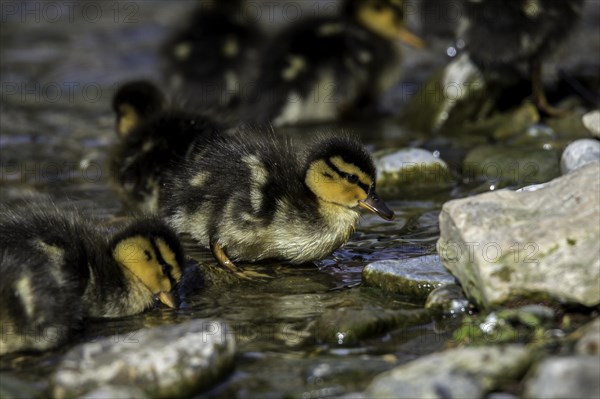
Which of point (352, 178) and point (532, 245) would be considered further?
point (352, 178)

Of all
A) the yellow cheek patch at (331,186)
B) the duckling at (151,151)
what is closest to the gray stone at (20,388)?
the yellow cheek patch at (331,186)

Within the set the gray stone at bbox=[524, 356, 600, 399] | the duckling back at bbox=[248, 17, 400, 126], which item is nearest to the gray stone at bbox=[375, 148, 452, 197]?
the duckling back at bbox=[248, 17, 400, 126]

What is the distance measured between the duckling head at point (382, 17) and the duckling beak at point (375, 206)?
3.63 metres

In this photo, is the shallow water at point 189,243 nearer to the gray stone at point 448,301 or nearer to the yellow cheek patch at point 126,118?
the gray stone at point 448,301

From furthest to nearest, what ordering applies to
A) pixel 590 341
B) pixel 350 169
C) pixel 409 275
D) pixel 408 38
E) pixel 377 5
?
pixel 408 38
pixel 377 5
pixel 350 169
pixel 409 275
pixel 590 341

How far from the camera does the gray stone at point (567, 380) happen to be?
2.78 metres

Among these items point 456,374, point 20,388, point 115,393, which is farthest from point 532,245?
point 20,388

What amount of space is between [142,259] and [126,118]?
6.72 feet

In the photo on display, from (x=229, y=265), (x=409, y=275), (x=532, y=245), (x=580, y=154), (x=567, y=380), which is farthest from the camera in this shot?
(x=580, y=154)

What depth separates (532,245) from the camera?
11.7 ft

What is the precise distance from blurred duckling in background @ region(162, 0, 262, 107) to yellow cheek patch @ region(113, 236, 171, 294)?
3.70m

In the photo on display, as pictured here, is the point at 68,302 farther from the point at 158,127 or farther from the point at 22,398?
the point at 158,127

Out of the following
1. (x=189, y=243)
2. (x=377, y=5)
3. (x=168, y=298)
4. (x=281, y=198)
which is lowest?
A: (x=189, y=243)

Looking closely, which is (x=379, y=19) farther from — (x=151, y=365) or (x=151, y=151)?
(x=151, y=365)
